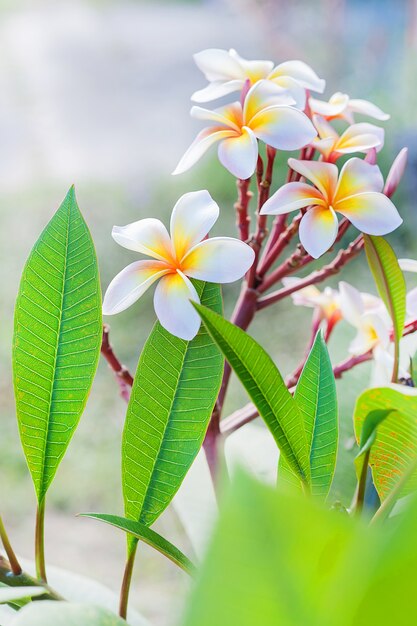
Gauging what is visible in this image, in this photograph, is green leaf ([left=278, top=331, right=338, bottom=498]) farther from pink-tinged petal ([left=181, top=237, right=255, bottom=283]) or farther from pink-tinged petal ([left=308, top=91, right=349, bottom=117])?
pink-tinged petal ([left=308, top=91, right=349, bottom=117])

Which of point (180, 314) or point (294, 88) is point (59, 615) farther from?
point (294, 88)

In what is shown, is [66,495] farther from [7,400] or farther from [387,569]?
[387,569]

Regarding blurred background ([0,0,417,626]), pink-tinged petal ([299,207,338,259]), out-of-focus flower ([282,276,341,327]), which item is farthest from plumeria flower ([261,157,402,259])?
blurred background ([0,0,417,626])

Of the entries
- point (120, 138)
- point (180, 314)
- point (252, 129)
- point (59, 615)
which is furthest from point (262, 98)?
point (120, 138)

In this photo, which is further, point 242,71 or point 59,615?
point 242,71

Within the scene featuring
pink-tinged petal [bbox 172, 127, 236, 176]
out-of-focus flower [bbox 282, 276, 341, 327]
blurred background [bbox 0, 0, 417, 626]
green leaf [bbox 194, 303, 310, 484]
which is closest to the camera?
green leaf [bbox 194, 303, 310, 484]
